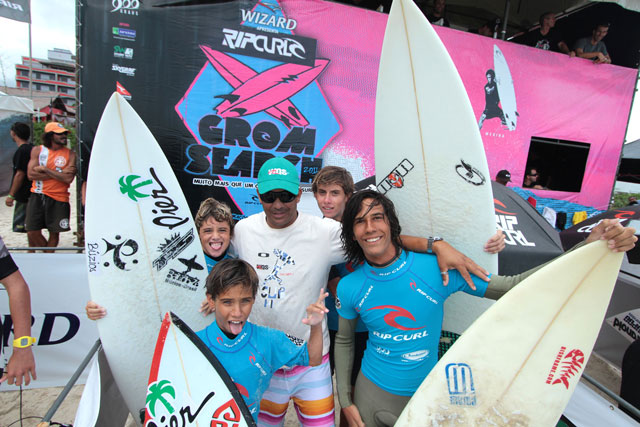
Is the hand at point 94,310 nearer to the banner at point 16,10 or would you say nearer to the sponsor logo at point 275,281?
the sponsor logo at point 275,281

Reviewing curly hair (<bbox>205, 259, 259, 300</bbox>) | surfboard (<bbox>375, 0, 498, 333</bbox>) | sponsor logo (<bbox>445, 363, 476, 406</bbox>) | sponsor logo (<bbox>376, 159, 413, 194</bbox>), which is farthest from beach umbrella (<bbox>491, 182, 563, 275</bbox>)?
curly hair (<bbox>205, 259, 259, 300</bbox>)

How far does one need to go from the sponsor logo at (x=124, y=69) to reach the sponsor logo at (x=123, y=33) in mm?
289

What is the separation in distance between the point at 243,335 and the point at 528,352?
3.48ft

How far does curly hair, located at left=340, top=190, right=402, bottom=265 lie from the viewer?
123 cm

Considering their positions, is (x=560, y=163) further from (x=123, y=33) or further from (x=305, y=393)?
(x=123, y=33)

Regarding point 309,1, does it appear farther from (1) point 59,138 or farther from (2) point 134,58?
(1) point 59,138

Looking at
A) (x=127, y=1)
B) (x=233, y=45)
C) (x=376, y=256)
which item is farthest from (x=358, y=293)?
(x=127, y=1)

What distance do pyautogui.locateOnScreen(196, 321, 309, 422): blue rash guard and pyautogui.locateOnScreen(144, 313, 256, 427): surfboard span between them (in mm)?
79

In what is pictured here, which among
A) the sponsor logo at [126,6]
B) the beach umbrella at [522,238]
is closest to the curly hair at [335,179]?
→ the beach umbrella at [522,238]

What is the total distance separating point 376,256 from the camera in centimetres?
122

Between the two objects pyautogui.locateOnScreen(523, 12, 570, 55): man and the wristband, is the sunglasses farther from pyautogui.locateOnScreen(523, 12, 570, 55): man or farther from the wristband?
pyautogui.locateOnScreen(523, 12, 570, 55): man

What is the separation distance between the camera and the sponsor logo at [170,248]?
1844mm

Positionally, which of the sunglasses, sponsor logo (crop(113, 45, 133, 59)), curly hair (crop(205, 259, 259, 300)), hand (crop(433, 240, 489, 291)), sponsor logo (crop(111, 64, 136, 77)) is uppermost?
sponsor logo (crop(113, 45, 133, 59))

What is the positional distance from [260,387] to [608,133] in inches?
296
